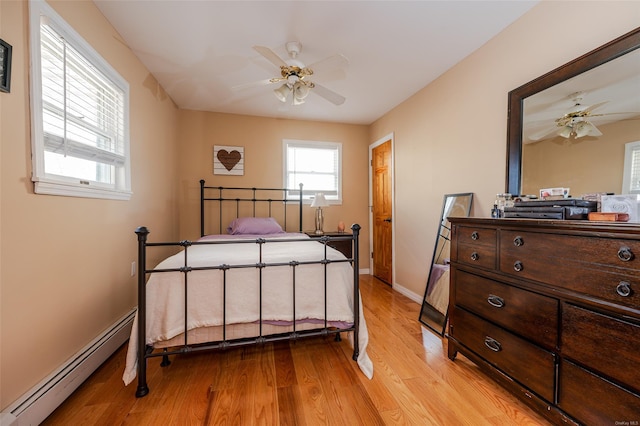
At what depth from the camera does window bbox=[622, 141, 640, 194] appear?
51.3 inches

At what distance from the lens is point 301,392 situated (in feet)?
5.09

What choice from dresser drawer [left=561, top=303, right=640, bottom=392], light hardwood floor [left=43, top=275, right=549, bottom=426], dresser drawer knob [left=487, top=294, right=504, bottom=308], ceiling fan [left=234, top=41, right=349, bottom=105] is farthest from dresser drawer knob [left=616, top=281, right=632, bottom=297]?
ceiling fan [left=234, top=41, right=349, bottom=105]

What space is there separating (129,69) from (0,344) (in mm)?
2228

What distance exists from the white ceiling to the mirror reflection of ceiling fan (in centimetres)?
82

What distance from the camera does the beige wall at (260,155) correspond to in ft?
12.4

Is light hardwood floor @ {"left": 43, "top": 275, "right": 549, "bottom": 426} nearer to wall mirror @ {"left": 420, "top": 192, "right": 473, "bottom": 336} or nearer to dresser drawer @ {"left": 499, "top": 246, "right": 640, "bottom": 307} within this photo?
wall mirror @ {"left": 420, "top": 192, "right": 473, "bottom": 336}

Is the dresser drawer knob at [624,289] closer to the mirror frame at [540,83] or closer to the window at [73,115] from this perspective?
the mirror frame at [540,83]

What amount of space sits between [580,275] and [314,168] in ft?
11.5

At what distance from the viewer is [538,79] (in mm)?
1784

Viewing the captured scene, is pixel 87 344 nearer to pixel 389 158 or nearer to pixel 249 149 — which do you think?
pixel 249 149

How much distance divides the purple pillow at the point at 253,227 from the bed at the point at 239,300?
1405mm

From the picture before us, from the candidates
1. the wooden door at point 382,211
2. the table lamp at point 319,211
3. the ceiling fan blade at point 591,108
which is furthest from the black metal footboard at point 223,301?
the wooden door at point 382,211

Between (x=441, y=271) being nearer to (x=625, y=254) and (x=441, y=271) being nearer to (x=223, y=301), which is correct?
(x=625, y=254)

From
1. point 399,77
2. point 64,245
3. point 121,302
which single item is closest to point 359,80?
point 399,77
